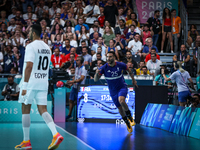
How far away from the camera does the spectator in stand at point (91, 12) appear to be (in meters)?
17.6

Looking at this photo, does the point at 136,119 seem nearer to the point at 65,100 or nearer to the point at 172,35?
the point at 65,100

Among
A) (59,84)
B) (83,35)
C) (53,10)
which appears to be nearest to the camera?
(59,84)

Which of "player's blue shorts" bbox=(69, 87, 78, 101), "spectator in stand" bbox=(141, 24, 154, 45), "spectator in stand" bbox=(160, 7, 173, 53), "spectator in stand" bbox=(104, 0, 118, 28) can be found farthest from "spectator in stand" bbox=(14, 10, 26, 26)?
"spectator in stand" bbox=(160, 7, 173, 53)

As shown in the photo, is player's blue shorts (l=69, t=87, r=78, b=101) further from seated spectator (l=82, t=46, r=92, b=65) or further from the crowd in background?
seated spectator (l=82, t=46, r=92, b=65)

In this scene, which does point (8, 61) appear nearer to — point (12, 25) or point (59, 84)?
point (12, 25)

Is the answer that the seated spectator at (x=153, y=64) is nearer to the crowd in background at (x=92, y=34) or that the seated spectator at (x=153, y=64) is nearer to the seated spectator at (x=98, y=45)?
the crowd in background at (x=92, y=34)

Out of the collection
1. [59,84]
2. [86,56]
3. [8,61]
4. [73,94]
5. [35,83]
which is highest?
[86,56]

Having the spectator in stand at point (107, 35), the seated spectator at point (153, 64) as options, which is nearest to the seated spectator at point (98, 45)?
the spectator in stand at point (107, 35)

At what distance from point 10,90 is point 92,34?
573 centimetres

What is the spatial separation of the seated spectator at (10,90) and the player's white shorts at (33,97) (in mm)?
6848

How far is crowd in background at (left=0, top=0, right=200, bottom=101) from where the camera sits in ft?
45.6

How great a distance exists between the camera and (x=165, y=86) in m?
11.7

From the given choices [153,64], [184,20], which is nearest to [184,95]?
[153,64]

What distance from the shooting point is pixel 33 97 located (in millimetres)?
5621
